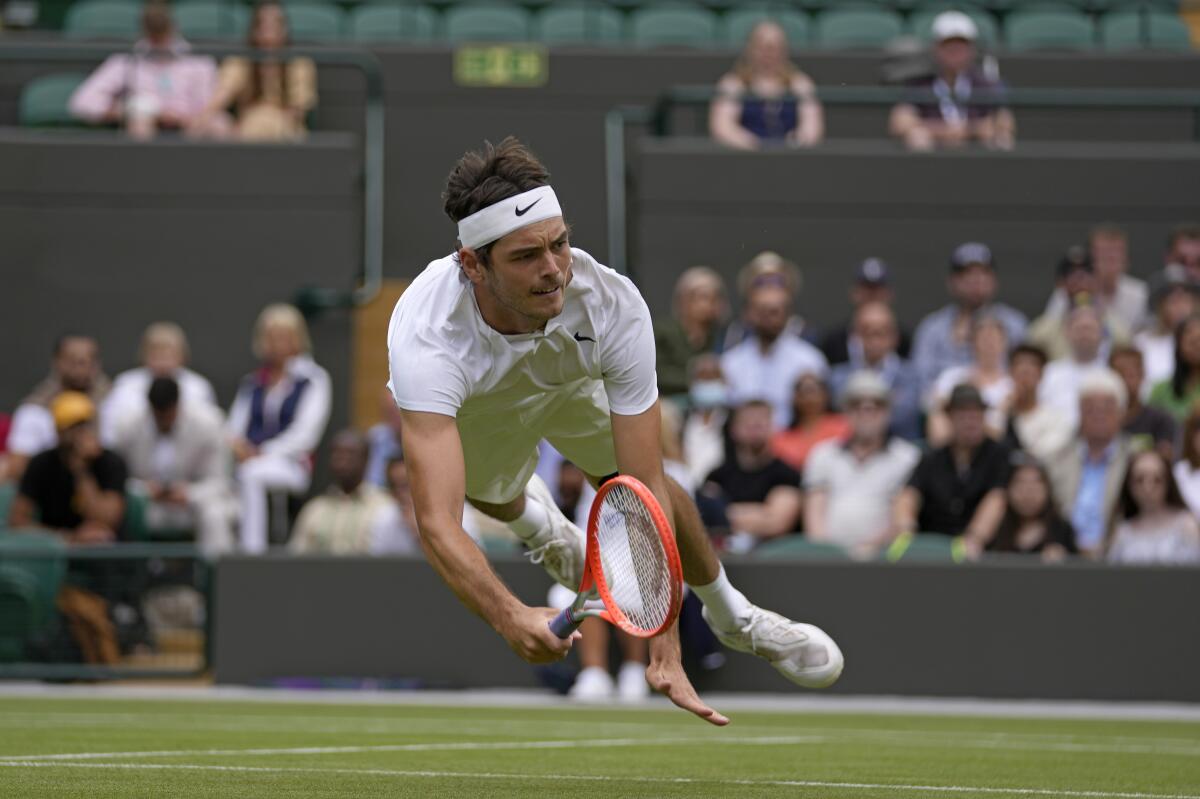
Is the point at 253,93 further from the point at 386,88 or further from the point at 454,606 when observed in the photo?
the point at 454,606

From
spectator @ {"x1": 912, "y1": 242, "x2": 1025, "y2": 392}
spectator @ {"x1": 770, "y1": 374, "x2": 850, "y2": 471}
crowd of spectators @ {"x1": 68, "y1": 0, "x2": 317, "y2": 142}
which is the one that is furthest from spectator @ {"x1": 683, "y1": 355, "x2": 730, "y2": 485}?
crowd of spectators @ {"x1": 68, "y1": 0, "x2": 317, "y2": 142}

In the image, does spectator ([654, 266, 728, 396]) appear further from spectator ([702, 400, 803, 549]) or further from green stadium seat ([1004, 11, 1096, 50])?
green stadium seat ([1004, 11, 1096, 50])

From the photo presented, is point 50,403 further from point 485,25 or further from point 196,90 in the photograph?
point 485,25

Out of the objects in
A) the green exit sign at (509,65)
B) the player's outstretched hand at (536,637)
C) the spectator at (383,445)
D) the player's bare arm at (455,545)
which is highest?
the green exit sign at (509,65)

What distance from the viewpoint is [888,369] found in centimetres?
1287

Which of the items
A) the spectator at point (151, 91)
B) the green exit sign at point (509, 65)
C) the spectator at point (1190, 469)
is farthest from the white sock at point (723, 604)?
the green exit sign at point (509, 65)

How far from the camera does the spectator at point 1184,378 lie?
1190 cm

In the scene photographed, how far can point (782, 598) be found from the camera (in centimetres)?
1162

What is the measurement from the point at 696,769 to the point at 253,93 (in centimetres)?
970

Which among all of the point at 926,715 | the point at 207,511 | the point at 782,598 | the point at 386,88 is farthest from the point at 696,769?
the point at 386,88

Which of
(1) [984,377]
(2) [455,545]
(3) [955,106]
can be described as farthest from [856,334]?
(2) [455,545]

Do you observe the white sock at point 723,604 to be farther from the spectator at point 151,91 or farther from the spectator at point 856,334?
the spectator at point 151,91

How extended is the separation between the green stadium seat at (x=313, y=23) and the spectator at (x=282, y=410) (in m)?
4.60

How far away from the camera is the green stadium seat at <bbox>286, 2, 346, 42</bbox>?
1705 centimetres
